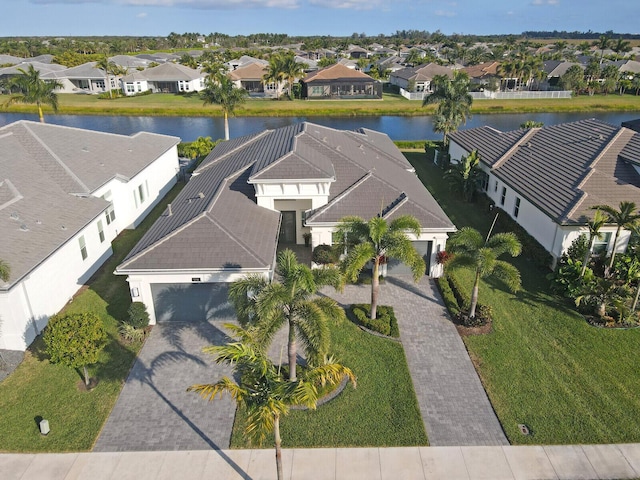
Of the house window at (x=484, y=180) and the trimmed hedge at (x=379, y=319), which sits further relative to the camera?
the house window at (x=484, y=180)

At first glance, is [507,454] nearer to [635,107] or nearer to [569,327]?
[569,327]

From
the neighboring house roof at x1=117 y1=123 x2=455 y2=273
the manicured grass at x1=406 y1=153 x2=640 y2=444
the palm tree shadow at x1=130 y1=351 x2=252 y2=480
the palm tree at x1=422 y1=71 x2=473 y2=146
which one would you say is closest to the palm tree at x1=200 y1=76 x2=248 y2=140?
the neighboring house roof at x1=117 y1=123 x2=455 y2=273

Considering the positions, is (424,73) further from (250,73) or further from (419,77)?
(250,73)

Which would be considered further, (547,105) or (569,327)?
(547,105)

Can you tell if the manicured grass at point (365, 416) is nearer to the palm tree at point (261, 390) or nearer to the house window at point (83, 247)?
the palm tree at point (261, 390)

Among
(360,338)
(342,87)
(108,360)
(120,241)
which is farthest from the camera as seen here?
(342,87)

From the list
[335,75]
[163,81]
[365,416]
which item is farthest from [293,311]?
[163,81]

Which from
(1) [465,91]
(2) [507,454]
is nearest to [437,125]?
(1) [465,91]

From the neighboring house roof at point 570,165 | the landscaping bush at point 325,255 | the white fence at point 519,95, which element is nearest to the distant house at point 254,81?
the white fence at point 519,95
